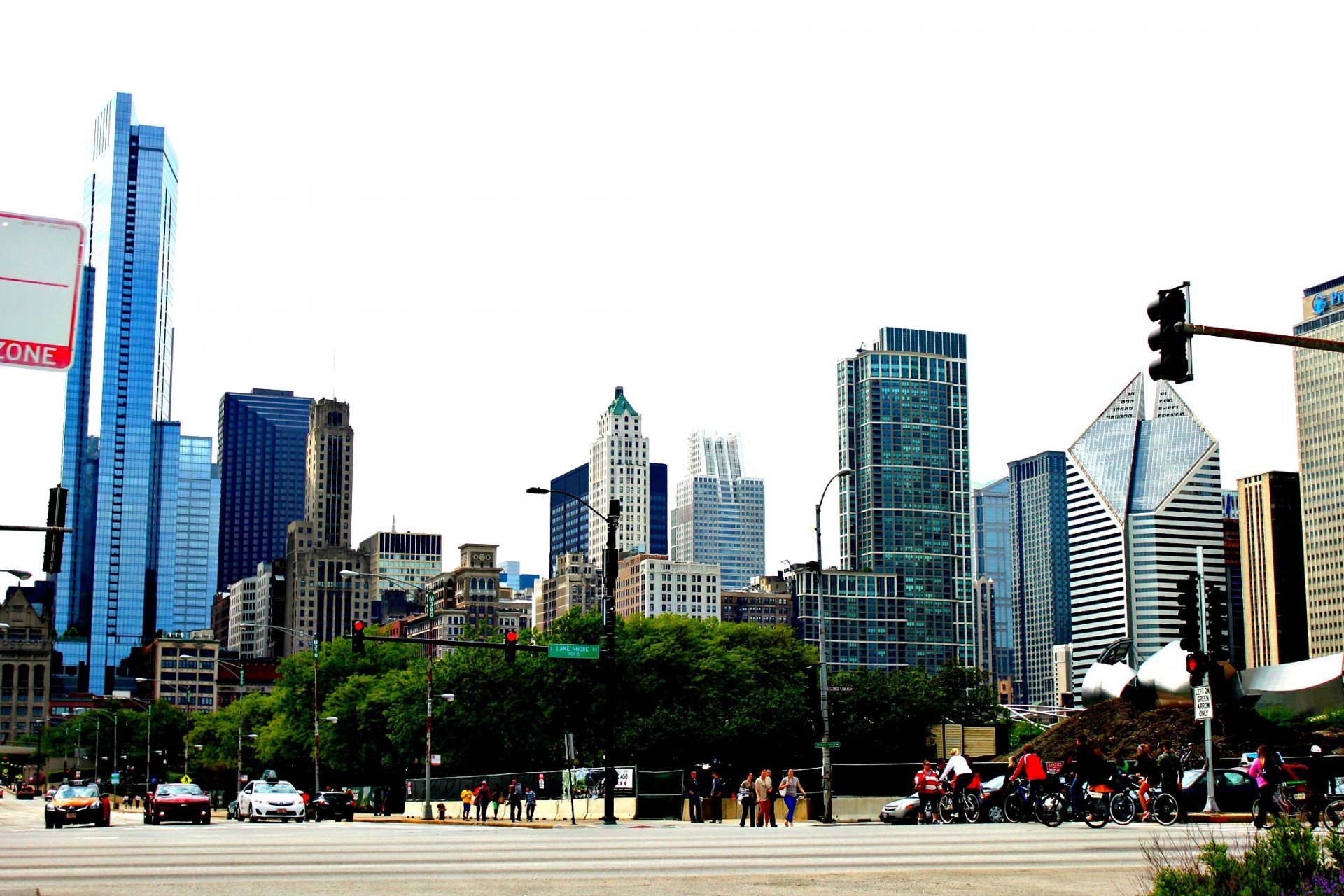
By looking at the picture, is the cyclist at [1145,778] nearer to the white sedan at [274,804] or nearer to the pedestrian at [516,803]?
the pedestrian at [516,803]

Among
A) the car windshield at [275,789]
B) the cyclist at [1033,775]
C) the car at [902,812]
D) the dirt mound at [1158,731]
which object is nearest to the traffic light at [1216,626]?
the cyclist at [1033,775]

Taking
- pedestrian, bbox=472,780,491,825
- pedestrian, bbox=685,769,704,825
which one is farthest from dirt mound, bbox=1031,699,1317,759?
pedestrian, bbox=472,780,491,825

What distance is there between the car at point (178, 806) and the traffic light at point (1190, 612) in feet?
99.0

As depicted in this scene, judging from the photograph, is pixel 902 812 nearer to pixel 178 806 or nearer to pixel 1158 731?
pixel 178 806

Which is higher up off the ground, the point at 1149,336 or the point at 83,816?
the point at 1149,336

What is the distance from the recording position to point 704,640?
4284 inches

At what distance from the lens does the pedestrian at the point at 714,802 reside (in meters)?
48.0

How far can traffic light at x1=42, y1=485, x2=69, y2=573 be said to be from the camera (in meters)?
28.4

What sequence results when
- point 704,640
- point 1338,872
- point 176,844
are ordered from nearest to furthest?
point 1338,872
point 176,844
point 704,640

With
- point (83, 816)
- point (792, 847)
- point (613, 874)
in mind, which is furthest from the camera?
point (83, 816)

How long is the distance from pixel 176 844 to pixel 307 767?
86.9 m

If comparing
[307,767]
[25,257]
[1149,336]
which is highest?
[1149,336]

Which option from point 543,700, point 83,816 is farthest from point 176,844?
point 543,700

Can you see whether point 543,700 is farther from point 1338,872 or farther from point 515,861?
point 1338,872
